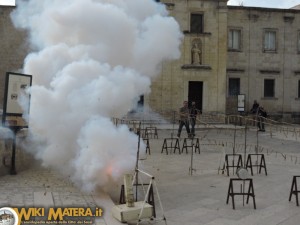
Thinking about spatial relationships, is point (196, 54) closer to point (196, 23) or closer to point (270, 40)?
point (196, 23)

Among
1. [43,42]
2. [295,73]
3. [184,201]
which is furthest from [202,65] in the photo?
[184,201]

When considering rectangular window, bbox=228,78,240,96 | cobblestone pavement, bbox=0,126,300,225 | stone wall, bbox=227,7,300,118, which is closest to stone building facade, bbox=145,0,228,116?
rectangular window, bbox=228,78,240,96

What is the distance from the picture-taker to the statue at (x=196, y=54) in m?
32.3

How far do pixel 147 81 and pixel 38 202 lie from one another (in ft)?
14.0

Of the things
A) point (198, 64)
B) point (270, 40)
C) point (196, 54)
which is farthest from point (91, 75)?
point (270, 40)

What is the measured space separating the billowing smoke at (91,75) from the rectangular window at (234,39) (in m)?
24.5

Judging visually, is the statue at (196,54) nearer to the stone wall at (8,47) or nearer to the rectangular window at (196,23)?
the rectangular window at (196,23)

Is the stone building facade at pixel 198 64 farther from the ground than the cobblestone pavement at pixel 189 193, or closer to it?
farther from the ground

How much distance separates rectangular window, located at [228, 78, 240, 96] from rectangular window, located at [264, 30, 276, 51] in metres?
3.88

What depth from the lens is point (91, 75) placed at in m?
10.1

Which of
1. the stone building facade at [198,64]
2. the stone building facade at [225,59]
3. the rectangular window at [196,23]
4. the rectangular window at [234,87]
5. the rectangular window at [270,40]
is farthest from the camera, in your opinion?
the rectangular window at [270,40]

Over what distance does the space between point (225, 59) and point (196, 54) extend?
2494mm

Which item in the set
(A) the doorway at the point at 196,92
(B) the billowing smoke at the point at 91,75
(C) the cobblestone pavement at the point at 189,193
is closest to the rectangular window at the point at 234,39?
(A) the doorway at the point at 196,92

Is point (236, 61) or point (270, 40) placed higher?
point (270, 40)
